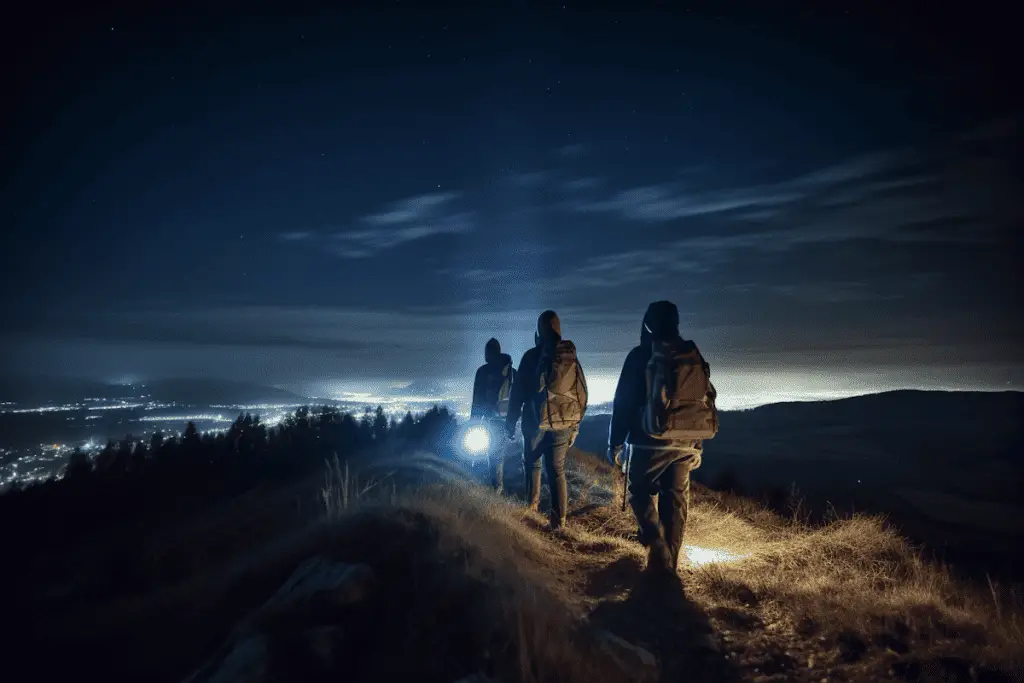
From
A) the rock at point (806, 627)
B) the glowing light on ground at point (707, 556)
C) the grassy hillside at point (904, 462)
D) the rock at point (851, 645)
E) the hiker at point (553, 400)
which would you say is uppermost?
the hiker at point (553, 400)

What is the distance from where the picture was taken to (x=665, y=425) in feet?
21.3

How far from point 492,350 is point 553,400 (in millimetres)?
4274

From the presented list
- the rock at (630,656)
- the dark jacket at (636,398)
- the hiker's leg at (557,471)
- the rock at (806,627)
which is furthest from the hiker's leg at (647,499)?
the hiker's leg at (557,471)

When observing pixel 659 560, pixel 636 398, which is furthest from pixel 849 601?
pixel 636 398

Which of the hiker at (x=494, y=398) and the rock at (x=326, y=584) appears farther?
the hiker at (x=494, y=398)

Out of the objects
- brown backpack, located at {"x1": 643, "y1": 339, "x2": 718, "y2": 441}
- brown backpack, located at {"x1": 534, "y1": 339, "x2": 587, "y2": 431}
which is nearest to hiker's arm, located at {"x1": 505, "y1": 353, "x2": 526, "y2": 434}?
brown backpack, located at {"x1": 534, "y1": 339, "x2": 587, "y2": 431}

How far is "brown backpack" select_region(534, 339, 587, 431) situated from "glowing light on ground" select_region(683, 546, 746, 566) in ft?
8.56

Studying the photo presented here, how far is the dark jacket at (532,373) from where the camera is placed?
30.8 feet

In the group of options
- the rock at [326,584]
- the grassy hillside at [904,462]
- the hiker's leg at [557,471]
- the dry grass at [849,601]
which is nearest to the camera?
the rock at [326,584]

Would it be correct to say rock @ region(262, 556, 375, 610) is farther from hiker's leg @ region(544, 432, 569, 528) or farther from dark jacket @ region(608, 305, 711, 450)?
hiker's leg @ region(544, 432, 569, 528)

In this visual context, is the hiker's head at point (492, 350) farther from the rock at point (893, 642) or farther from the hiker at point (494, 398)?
the rock at point (893, 642)

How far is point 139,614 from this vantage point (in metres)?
5.15

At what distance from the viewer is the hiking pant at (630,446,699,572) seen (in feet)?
21.9

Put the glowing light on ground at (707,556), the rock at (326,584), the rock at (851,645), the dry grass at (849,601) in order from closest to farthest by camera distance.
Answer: the rock at (326,584) < the dry grass at (849,601) < the rock at (851,645) < the glowing light on ground at (707,556)
